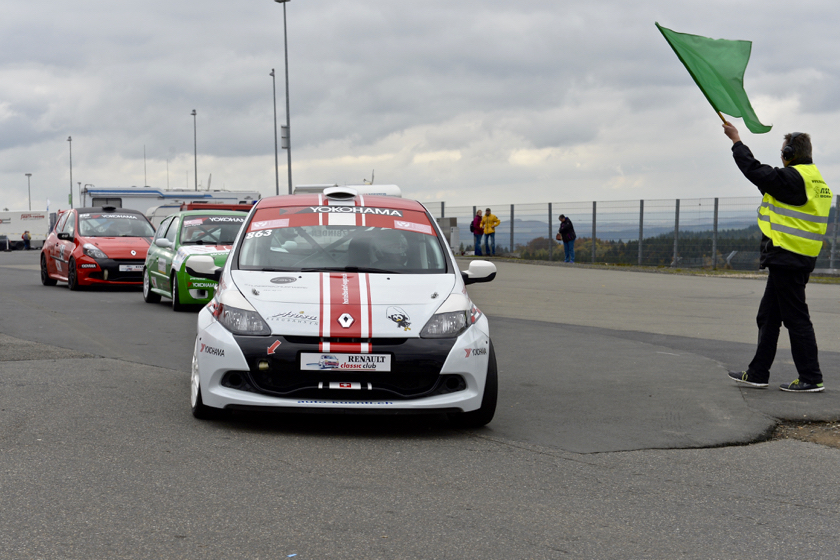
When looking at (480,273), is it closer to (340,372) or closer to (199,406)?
(340,372)

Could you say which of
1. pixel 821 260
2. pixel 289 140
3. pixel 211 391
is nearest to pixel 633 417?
pixel 211 391

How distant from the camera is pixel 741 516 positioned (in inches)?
174

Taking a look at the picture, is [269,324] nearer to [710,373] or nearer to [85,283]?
[710,373]

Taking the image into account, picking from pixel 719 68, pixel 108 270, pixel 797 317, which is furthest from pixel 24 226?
pixel 797 317

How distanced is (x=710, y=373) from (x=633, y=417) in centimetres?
225

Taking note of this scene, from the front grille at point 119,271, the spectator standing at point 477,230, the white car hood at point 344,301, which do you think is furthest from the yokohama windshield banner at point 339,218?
the spectator standing at point 477,230

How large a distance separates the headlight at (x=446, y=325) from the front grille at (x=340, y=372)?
8cm

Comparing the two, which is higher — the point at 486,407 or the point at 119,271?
the point at 119,271

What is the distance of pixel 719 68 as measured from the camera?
8016 mm

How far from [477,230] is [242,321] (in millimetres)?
30699

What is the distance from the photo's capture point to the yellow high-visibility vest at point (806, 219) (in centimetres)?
730

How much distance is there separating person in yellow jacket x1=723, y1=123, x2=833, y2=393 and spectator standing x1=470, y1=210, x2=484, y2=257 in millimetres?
28628

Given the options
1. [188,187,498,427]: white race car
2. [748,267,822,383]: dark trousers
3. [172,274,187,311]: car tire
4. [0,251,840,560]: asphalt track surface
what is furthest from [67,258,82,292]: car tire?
[748,267,822,383]: dark trousers

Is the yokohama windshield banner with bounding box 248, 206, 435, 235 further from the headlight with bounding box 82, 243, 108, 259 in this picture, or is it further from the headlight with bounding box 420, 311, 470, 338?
the headlight with bounding box 82, 243, 108, 259
